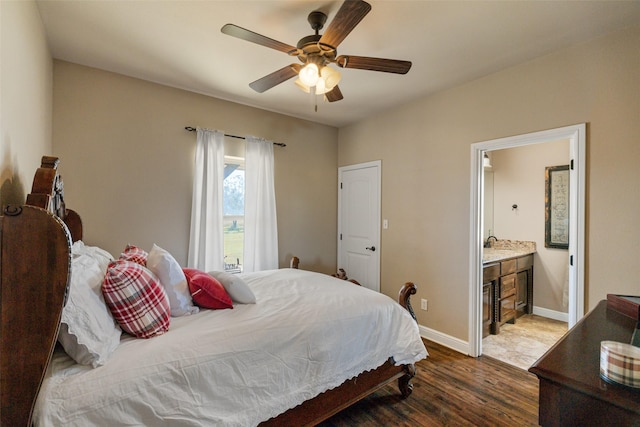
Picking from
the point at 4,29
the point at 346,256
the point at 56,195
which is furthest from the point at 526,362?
the point at 4,29

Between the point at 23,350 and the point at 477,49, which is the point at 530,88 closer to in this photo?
the point at 477,49

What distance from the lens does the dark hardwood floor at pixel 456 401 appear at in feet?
6.46

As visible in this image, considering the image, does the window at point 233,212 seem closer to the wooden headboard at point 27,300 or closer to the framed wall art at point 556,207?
the wooden headboard at point 27,300

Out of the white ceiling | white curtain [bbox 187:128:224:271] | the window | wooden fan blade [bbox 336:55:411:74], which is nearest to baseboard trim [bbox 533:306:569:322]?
the white ceiling

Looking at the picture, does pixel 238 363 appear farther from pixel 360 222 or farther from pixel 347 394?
pixel 360 222

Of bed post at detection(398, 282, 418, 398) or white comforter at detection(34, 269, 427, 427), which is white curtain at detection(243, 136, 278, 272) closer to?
white comforter at detection(34, 269, 427, 427)

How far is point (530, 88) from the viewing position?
250 cm

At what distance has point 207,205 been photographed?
3.12 meters

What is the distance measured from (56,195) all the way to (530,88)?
11.5 ft

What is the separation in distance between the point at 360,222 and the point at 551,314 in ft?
9.25

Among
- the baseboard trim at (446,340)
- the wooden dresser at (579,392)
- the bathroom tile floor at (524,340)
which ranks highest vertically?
the wooden dresser at (579,392)

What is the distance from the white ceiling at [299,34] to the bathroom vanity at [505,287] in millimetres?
2012

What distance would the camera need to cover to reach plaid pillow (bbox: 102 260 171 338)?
1.37 metres

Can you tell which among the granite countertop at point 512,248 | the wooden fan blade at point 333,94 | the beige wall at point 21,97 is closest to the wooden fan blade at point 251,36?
the wooden fan blade at point 333,94
